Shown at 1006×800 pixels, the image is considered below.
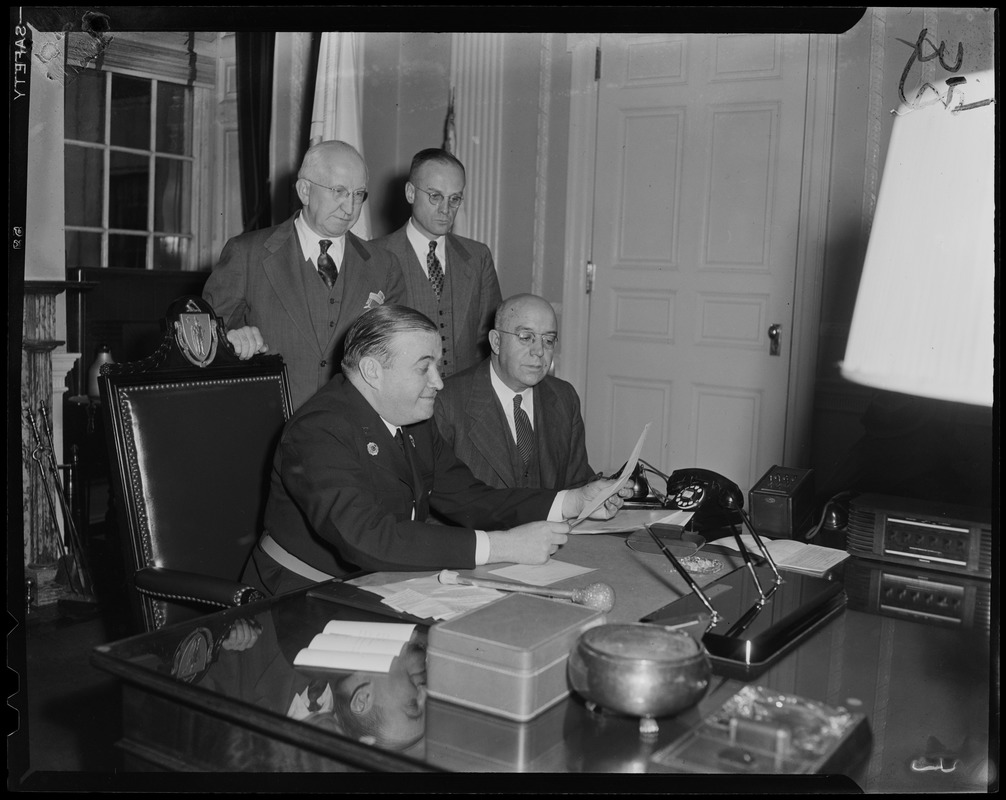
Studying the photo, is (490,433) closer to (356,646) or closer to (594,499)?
(594,499)

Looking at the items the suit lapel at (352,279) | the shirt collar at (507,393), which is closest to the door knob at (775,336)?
the shirt collar at (507,393)

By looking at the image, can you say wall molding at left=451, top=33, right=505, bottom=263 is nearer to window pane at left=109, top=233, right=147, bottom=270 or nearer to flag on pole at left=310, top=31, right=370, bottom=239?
flag on pole at left=310, top=31, right=370, bottom=239

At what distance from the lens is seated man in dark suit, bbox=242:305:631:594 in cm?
Answer: 177

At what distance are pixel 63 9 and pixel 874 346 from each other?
1567 mm

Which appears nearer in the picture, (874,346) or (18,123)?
(874,346)

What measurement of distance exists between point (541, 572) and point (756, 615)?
→ 0.41 metres

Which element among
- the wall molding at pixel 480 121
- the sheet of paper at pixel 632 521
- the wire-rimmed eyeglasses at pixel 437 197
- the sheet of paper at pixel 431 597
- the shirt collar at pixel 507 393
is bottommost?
the sheet of paper at pixel 431 597

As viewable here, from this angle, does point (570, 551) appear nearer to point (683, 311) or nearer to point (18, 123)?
point (18, 123)

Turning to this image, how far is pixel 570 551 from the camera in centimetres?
192

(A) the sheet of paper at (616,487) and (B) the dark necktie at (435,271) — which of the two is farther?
(B) the dark necktie at (435,271)

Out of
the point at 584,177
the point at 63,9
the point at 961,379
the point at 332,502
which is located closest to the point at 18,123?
the point at 63,9

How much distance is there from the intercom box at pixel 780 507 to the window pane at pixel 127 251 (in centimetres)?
484

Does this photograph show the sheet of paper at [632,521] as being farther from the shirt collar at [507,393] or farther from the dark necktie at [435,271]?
the dark necktie at [435,271]

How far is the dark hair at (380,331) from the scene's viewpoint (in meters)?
1.97
